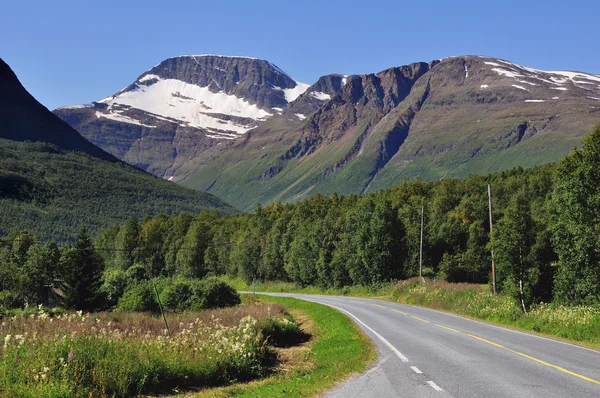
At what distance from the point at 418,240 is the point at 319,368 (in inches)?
2289

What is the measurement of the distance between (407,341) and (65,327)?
1295 centimetres

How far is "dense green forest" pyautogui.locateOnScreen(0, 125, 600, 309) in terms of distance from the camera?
3019 centimetres

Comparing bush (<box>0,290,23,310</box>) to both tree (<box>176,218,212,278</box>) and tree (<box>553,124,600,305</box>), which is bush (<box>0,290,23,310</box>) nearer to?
tree (<box>176,218,212,278</box>)

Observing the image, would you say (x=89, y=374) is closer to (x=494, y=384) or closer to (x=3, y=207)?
(x=494, y=384)

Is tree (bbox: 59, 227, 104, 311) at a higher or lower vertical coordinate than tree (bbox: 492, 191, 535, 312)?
lower

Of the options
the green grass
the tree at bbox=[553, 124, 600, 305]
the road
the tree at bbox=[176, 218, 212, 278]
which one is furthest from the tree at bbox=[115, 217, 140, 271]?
the road

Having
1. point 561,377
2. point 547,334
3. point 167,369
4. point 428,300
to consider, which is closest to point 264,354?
point 167,369

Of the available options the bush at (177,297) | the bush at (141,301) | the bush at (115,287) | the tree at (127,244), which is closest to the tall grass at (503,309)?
the bush at (177,297)

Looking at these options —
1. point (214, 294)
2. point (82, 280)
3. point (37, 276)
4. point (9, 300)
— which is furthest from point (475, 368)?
point (37, 276)

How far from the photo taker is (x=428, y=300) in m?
44.2

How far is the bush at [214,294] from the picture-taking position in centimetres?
4082

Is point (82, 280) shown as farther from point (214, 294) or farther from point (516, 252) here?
point (516, 252)

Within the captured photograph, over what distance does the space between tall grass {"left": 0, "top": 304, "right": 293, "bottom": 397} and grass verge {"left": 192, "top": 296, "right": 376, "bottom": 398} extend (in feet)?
3.20

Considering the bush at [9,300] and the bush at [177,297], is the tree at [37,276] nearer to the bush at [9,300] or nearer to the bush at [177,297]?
the bush at [9,300]
